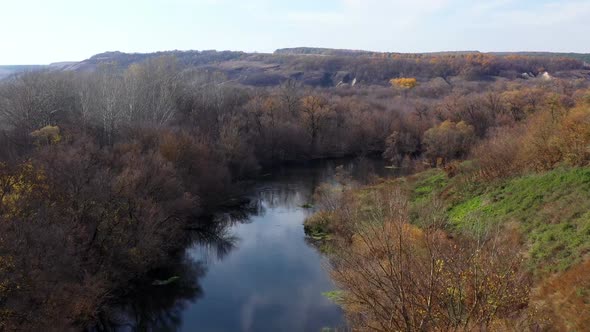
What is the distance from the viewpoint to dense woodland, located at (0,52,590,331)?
11500 millimetres

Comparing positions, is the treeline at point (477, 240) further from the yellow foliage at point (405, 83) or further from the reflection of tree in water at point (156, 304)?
the yellow foliage at point (405, 83)

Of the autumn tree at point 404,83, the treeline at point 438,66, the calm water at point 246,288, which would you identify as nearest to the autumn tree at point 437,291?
the calm water at point 246,288

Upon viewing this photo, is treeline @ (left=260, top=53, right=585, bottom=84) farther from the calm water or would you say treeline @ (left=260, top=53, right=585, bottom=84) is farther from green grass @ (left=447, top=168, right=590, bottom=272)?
green grass @ (left=447, top=168, right=590, bottom=272)

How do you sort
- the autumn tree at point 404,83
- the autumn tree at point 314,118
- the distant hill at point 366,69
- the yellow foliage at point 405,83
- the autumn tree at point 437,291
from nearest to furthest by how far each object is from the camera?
the autumn tree at point 437,291 → the autumn tree at point 314,118 → the autumn tree at point 404,83 → the yellow foliage at point 405,83 → the distant hill at point 366,69

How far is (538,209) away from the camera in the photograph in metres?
19.6

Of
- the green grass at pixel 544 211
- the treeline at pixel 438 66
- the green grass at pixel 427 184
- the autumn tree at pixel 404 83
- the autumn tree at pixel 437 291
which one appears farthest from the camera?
the treeline at pixel 438 66

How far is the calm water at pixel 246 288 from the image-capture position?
18141 millimetres

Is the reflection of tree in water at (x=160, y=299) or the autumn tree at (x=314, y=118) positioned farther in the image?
the autumn tree at (x=314, y=118)

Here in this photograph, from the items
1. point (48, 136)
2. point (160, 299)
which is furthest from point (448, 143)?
point (48, 136)

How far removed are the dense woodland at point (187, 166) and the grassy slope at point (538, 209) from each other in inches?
35.0

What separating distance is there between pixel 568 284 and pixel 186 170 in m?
21.9

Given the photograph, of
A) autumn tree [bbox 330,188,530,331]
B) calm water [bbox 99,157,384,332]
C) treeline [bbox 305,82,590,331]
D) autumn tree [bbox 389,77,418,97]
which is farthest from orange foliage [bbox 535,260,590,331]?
autumn tree [bbox 389,77,418,97]

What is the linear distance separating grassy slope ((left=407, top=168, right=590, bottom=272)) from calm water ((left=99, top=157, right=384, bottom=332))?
6567 millimetres

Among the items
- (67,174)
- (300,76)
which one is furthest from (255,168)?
(300,76)
